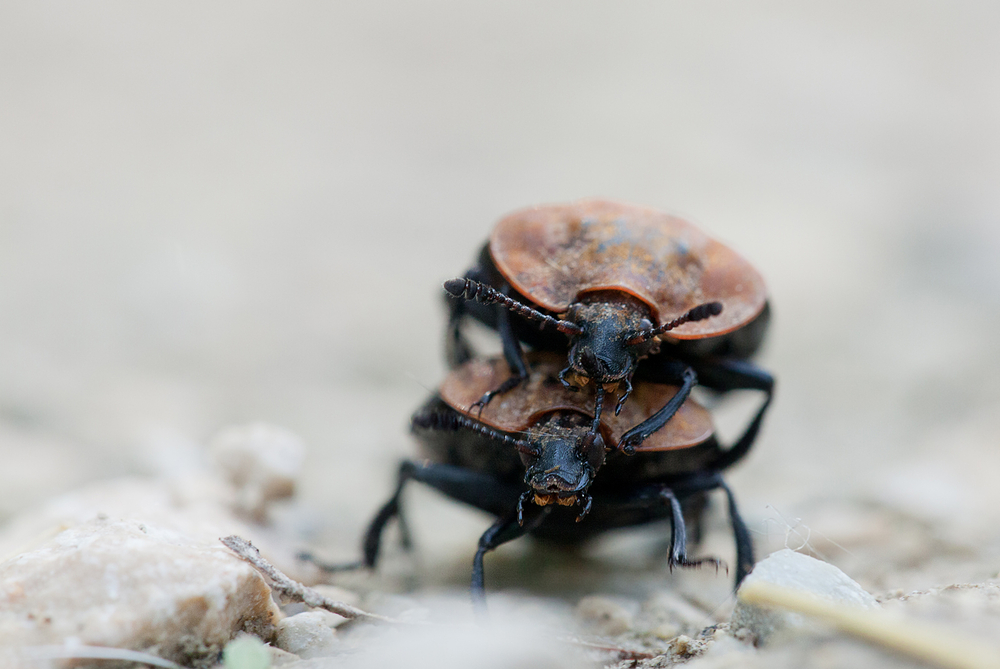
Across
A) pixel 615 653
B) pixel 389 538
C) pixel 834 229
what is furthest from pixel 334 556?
pixel 834 229

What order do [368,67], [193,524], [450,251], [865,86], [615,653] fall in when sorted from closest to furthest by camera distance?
1. [615,653]
2. [193,524]
3. [450,251]
4. [865,86]
5. [368,67]

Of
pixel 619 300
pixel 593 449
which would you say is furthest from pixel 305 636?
pixel 619 300

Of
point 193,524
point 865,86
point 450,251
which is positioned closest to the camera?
point 193,524

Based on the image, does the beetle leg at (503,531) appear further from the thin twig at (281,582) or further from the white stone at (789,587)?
the white stone at (789,587)

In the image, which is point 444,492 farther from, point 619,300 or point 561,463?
point 619,300

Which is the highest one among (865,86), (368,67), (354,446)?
(368,67)

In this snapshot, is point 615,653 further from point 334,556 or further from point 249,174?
point 249,174
